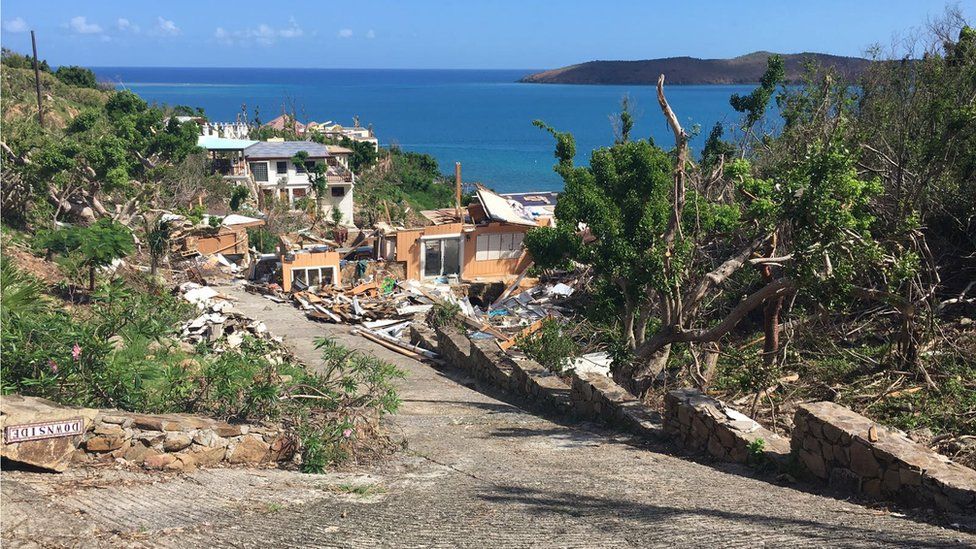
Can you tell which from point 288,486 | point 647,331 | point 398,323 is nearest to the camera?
point 288,486

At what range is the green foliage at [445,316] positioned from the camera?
21219 millimetres

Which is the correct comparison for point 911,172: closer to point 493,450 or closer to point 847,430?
point 847,430

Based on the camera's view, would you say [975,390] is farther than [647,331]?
No

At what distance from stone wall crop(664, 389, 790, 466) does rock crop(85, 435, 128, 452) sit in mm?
6315

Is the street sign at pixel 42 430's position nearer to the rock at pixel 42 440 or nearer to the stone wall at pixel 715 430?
the rock at pixel 42 440

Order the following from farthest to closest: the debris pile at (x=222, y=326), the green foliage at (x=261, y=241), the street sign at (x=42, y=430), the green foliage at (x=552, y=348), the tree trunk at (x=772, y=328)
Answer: the green foliage at (x=261, y=241) → the debris pile at (x=222, y=326) → the green foliage at (x=552, y=348) → the tree trunk at (x=772, y=328) → the street sign at (x=42, y=430)

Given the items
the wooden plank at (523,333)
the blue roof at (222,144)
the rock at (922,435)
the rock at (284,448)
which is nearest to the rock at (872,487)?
the rock at (922,435)

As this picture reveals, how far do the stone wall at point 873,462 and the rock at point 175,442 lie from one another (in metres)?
6.17

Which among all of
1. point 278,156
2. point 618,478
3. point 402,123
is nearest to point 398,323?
point 618,478

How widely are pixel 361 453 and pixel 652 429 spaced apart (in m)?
3.94

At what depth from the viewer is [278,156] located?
5022 centimetres

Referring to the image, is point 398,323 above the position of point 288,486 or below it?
below

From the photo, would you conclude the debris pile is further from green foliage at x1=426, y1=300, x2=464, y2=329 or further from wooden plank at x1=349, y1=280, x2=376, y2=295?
wooden plank at x1=349, y1=280, x2=376, y2=295

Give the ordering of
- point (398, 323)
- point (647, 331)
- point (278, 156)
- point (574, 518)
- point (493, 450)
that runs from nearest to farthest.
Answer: point (574, 518), point (493, 450), point (647, 331), point (398, 323), point (278, 156)
